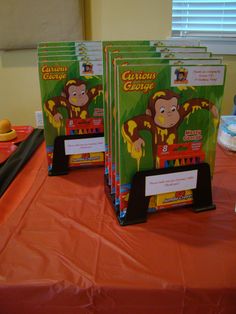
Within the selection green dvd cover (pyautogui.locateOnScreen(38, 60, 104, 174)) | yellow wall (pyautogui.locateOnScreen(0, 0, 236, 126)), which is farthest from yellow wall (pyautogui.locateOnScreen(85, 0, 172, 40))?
green dvd cover (pyautogui.locateOnScreen(38, 60, 104, 174))

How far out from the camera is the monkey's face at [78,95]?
2.59ft

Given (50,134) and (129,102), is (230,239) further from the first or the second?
(50,134)

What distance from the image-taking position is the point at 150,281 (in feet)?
1.54

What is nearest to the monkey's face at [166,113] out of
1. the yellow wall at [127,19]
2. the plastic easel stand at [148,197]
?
the plastic easel stand at [148,197]

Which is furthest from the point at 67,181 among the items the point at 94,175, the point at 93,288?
the point at 93,288

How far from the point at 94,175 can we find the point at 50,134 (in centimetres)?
18

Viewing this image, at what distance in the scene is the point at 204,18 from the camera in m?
1.64

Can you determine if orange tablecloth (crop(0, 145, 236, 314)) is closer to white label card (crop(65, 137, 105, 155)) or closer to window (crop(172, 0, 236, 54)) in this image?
white label card (crop(65, 137, 105, 155))

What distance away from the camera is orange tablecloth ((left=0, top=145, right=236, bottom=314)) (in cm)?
47

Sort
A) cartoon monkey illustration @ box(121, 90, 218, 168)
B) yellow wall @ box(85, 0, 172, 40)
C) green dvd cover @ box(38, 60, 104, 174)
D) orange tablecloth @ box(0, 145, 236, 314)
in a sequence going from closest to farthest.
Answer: orange tablecloth @ box(0, 145, 236, 314), cartoon monkey illustration @ box(121, 90, 218, 168), green dvd cover @ box(38, 60, 104, 174), yellow wall @ box(85, 0, 172, 40)

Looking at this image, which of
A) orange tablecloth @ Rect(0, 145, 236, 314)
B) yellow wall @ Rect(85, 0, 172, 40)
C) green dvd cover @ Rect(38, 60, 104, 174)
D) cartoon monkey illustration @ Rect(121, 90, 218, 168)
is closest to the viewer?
orange tablecloth @ Rect(0, 145, 236, 314)

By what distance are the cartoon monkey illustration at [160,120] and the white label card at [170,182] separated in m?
0.05

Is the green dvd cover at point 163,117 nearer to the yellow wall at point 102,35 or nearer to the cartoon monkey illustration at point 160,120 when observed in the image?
the cartoon monkey illustration at point 160,120

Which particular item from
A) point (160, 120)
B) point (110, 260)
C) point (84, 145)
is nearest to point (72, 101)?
point (84, 145)
